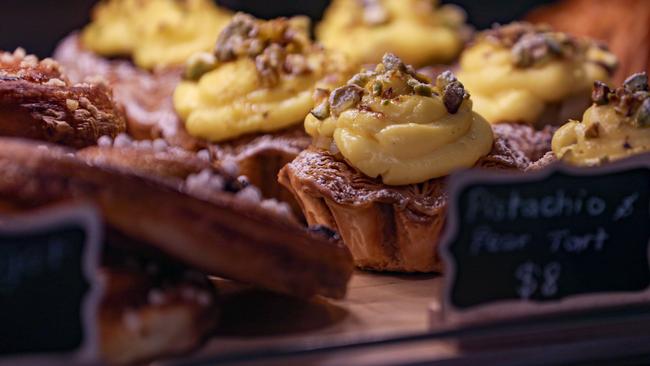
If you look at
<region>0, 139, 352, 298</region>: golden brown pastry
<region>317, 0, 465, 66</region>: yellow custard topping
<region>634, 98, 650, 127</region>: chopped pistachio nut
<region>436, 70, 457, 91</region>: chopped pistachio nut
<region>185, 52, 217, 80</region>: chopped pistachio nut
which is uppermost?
<region>317, 0, 465, 66</region>: yellow custard topping

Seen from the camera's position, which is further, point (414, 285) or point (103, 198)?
point (414, 285)

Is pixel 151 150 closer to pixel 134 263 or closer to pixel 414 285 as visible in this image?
pixel 134 263

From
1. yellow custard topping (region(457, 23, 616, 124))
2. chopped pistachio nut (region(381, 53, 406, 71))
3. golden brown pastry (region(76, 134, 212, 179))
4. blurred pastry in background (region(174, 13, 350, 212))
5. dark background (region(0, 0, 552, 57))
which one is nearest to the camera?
golden brown pastry (region(76, 134, 212, 179))

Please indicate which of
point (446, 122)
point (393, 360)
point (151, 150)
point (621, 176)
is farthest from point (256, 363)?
point (446, 122)

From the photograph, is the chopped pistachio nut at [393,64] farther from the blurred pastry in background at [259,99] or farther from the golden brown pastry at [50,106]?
the golden brown pastry at [50,106]

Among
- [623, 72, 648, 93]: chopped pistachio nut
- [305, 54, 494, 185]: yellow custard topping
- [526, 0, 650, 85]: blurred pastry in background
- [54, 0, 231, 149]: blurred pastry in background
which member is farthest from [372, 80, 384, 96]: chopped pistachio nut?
[526, 0, 650, 85]: blurred pastry in background

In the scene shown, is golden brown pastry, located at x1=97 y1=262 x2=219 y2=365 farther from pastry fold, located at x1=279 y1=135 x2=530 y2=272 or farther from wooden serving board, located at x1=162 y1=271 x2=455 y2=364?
pastry fold, located at x1=279 y1=135 x2=530 y2=272

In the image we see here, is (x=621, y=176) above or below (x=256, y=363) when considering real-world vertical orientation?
above

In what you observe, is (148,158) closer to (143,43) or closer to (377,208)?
(377,208)
